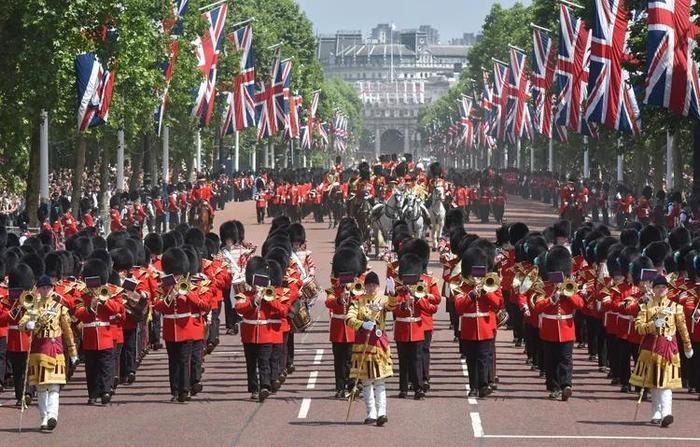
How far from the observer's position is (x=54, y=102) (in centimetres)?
3900

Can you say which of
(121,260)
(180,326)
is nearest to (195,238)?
(121,260)

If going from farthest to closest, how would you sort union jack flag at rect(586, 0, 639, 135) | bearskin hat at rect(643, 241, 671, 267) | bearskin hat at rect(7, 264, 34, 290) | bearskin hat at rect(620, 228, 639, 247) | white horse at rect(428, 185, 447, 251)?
white horse at rect(428, 185, 447, 251), union jack flag at rect(586, 0, 639, 135), bearskin hat at rect(620, 228, 639, 247), bearskin hat at rect(643, 241, 671, 267), bearskin hat at rect(7, 264, 34, 290)

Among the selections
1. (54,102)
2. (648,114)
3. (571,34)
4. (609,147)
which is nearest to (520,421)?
(54,102)

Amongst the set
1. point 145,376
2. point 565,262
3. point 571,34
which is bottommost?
point 145,376

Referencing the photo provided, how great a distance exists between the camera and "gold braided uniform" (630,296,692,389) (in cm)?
1928

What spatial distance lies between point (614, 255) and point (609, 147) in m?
53.2

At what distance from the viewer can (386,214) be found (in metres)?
42.4

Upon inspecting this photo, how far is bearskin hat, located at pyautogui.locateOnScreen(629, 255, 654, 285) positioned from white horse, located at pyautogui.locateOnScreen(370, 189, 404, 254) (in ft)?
65.2

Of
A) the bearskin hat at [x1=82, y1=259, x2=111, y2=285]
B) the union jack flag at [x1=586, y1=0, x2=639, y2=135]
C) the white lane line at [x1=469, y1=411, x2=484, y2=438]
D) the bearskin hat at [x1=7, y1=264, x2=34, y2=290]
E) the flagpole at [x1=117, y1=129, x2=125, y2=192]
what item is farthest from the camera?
the flagpole at [x1=117, y1=129, x2=125, y2=192]

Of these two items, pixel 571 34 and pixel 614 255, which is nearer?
pixel 614 255

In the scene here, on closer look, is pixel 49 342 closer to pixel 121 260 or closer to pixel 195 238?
pixel 121 260

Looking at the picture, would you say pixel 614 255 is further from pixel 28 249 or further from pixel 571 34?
pixel 571 34

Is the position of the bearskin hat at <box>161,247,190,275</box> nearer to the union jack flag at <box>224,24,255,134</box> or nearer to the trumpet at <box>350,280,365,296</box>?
the trumpet at <box>350,280,365,296</box>

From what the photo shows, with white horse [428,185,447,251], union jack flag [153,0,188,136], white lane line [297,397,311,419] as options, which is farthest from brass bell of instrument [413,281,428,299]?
union jack flag [153,0,188,136]
